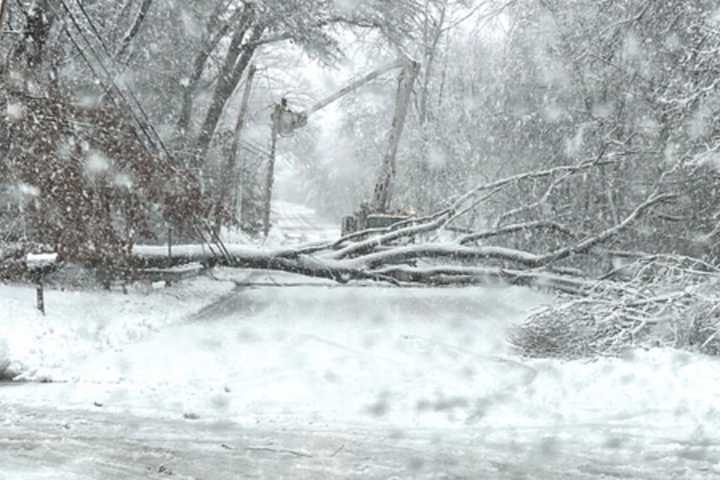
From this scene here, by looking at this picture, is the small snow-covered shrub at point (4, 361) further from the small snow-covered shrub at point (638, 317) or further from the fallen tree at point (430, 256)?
the small snow-covered shrub at point (638, 317)

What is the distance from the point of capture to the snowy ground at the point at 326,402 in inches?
184

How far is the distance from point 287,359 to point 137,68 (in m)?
9.84

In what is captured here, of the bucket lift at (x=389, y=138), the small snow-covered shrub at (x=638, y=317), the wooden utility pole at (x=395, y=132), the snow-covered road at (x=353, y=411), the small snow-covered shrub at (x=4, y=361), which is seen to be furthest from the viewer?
the wooden utility pole at (x=395, y=132)

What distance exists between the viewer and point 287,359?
7.91m

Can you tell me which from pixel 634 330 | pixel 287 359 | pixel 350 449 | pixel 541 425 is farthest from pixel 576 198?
pixel 350 449

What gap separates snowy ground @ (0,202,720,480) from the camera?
4667 mm

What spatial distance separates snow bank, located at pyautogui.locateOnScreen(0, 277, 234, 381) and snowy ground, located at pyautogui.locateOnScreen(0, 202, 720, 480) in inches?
1.2

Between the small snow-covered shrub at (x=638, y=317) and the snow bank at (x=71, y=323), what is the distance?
465 cm

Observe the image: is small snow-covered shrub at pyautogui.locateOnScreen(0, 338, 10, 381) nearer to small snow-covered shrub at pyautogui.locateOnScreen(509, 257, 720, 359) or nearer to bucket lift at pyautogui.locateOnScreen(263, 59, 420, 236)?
small snow-covered shrub at pyautogui.locateOnScreen(509, 257, 720, 359)

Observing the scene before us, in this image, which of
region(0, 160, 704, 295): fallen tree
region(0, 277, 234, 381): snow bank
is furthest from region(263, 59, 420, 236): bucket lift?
region(0, 277, 234, 381): snow bank

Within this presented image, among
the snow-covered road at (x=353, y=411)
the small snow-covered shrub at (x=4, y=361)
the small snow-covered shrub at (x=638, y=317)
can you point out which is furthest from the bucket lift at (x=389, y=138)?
the small snow-covered shrub at (x=4, y=361)

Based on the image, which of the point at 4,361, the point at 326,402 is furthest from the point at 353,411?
the point at 4,361

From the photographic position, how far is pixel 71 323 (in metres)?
9.05

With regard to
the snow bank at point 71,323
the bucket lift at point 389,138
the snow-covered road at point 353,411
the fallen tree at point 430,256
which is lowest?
the snow-covered road at point 353,411
